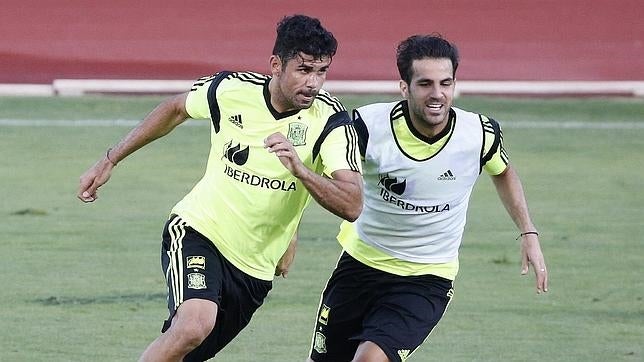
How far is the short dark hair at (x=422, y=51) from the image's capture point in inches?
275

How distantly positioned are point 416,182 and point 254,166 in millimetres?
775

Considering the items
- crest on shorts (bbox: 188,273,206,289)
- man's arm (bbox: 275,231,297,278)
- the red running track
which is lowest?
crest on shorts (bbox: 188,273,206,289)

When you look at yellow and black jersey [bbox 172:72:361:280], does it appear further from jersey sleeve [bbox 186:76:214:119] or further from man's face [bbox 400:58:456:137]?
man's face [bbox 400:58:456:137]

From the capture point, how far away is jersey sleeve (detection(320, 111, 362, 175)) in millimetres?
6574

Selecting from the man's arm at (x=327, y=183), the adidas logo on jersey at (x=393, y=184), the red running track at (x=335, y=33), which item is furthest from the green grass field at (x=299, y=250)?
the man's arm at (x=327, y=183)

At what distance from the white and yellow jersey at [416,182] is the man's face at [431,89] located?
5.0 inches

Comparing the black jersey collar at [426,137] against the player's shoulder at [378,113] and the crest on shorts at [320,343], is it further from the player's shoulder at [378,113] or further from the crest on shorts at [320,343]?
the crest on shorts at [320,343]

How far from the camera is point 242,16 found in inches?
805

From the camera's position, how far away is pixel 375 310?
23.3 feet

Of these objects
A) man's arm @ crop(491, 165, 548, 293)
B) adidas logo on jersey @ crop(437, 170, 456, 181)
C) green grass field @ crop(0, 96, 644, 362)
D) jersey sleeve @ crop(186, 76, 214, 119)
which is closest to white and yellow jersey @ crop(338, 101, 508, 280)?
adidas logo on jersey @ crop(437, 170, 456, 181)

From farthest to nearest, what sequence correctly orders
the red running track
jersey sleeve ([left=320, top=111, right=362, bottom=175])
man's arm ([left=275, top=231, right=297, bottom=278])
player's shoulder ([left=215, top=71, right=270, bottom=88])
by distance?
the red running track, man's arm ([left=275, top=231, right=297, bottom=278]), player's shoulder ([left=215, top=71, right=270, bottom=88]), jersey sleeve ([left=320, top=111, right=362, bottom=175])

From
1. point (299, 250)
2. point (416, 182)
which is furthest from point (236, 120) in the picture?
point (299, 250)

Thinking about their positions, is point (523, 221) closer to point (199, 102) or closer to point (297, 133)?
point (297, 133)

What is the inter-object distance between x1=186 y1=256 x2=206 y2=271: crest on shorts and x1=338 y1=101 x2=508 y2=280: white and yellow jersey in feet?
2.91
